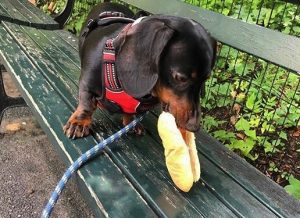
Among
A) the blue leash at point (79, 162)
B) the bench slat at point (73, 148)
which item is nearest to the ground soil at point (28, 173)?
the bench slat at point (73, 148)

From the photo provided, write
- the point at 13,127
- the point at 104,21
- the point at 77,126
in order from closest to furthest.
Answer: the point at 77,126 → the point at 104,21 → the point at 13,127

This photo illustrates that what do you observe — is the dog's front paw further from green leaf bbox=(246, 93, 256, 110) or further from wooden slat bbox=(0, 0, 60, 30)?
wooden slat bbox=(0, 0, 60, 30)

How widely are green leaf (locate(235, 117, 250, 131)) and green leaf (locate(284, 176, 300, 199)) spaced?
55cm

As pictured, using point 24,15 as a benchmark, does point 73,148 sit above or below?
above

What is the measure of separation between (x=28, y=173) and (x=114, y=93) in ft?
3.69

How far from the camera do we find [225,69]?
3.52 meters

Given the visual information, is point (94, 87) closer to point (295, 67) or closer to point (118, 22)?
point (118, 22)

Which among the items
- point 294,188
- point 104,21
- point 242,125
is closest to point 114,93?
point 104,21

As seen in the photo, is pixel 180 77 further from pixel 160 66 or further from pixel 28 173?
pixel 28 173

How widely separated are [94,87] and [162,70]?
0.43 metres

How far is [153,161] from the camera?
1.91 m

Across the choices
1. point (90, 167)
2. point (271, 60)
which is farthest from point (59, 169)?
point (271, 60)

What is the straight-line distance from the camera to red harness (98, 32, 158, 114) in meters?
1.90

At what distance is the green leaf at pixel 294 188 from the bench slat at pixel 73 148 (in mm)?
1171
